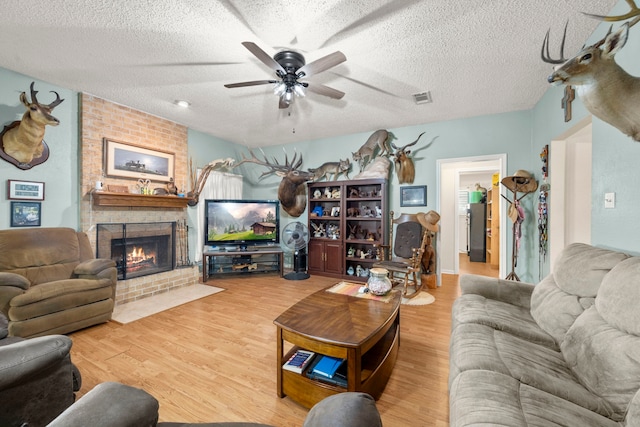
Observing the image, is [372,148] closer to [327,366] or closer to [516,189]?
[516,189]

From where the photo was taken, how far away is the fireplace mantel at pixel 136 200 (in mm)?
3338

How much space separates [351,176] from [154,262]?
362cm

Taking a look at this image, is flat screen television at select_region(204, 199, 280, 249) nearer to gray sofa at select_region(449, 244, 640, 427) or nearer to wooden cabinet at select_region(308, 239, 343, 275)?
wooden cabinet at select_region(308, 239, 343, 275)

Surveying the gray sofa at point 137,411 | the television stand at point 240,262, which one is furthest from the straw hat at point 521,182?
the gray sofa at point 137,411

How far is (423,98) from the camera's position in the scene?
3281 millimetres

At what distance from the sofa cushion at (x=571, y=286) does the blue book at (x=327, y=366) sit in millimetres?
1350

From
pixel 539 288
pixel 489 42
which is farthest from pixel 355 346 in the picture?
pixel 489 42

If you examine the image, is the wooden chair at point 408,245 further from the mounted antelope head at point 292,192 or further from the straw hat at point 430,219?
the mounted antelope head at point 292,192

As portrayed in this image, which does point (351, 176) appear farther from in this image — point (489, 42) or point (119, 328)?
point (119, 328)

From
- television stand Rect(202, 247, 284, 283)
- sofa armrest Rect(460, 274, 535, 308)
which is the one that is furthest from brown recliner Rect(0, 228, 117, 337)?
sofa armrest Rect(460, 274, 535, 308)

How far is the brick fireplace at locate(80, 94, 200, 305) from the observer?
3.32 m

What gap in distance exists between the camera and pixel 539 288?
1917mm

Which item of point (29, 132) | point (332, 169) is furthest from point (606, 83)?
Answer: point (29, 132)

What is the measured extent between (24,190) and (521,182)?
19.8 ft
